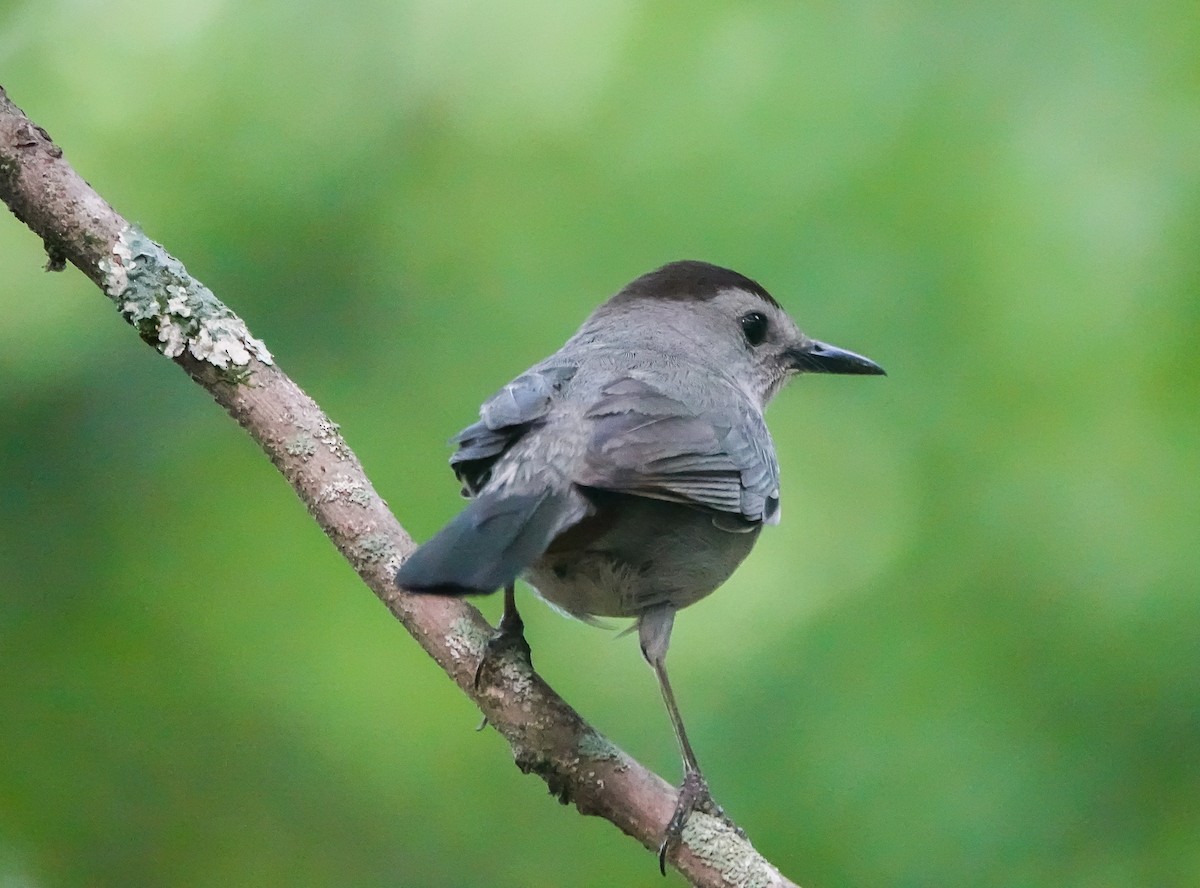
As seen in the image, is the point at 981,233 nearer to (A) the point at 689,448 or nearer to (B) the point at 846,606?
(B) the point at 846,606

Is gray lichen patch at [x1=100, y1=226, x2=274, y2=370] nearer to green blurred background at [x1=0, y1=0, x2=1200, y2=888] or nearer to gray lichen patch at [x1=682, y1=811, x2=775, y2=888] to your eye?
gray lichen patch at [x1=682, y1=811, x2=775, y2=888]

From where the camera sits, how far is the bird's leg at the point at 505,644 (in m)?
2.29

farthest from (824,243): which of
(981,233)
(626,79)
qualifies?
(626,79)

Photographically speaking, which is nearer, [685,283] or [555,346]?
[685,283]

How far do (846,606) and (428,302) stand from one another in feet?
5.37

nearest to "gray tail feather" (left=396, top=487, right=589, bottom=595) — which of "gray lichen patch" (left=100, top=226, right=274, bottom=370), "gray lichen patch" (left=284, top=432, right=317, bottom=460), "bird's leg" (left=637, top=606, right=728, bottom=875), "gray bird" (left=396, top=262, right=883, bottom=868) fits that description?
"gray bird" (left=396, top=262, right=883, bottom=868)

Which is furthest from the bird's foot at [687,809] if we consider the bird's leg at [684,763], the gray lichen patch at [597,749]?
the gray lichen patch at [597,749]

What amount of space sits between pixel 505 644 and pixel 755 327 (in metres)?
1.51

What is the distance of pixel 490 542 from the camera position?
209 centimetres

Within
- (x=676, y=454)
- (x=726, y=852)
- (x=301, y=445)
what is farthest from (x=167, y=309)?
(x=726, y=852)

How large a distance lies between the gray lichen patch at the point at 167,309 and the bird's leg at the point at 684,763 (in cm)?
92

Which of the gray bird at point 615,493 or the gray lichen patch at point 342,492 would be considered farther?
the gray lichen patch at point 342,492

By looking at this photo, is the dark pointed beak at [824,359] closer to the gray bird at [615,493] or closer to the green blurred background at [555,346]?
the gray bird at [615,493]

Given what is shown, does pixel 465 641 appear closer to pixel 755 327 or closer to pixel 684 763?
pixel 684 763
